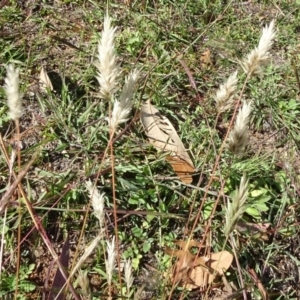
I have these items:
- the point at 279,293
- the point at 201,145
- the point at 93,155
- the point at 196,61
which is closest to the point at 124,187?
the point at 93,155

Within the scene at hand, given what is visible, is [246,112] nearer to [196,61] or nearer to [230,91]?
[230,91]

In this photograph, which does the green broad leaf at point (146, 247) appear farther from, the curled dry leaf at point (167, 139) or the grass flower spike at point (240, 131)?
the grass flower spike at point (240, 131)

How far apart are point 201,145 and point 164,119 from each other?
191mm

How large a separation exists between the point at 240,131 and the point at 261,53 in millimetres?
201

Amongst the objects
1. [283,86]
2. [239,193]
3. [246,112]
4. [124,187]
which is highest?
[246,112]

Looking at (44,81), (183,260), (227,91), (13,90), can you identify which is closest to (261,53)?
(227,91)

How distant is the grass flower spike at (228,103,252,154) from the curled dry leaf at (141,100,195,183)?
0.67 meters

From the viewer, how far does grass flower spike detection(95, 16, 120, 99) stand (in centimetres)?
121

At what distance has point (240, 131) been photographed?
4.57 ft

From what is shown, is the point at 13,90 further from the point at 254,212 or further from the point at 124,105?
the point at 254,212

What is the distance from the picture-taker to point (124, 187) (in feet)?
6.60

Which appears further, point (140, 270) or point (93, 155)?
point (93, 155)

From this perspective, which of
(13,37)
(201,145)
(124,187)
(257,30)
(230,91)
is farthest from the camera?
(257,30)

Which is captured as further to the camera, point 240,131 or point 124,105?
point 240,131
